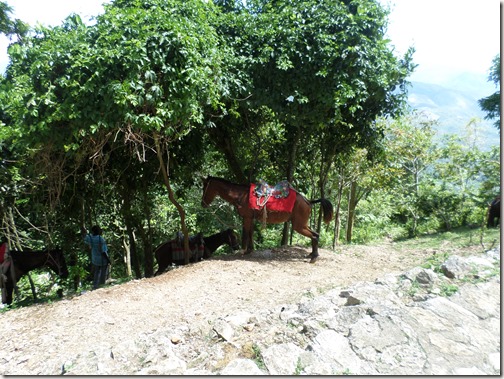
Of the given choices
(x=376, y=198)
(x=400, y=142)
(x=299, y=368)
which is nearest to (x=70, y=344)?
(x=299, y=368)

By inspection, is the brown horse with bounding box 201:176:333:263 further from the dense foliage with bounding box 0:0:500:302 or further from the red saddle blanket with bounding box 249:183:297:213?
the dense foliage with bounding box 0:0:500:302

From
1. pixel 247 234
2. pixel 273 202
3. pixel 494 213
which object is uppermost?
pixel 273 202

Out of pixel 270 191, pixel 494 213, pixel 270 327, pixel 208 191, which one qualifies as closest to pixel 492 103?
pixel 494 213

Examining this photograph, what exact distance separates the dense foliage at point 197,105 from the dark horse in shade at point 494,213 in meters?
Result: 0.54

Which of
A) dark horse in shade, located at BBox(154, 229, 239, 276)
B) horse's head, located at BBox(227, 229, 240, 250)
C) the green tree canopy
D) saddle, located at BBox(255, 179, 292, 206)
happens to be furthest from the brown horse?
the green tree canopy

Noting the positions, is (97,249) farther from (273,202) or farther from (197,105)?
(197,105)

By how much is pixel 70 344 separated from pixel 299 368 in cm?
294

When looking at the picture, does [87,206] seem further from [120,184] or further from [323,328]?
[323,328]

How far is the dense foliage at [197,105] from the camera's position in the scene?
5148 millimetres

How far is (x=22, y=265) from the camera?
27.3ft

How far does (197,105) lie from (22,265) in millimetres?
6040

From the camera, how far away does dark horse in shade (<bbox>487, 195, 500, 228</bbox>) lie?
907cm

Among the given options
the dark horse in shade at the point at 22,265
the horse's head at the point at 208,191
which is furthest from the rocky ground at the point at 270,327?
the dark horse in shade at the point at 22,265

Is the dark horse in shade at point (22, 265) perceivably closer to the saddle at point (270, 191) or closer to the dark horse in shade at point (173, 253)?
the dark horse in shade at point (173, 253)
